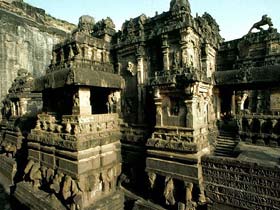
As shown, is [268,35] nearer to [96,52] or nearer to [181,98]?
[181,98]

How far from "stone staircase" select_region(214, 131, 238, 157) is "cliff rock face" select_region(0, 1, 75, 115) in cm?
1828

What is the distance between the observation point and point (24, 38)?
2116 centimetres

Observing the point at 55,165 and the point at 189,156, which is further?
the point at 55,165

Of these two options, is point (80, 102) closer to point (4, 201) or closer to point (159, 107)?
point (159, 107)

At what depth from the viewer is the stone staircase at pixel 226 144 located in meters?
8.77

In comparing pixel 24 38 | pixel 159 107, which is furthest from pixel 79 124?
pixel 24 38

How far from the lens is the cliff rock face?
62.9 feet

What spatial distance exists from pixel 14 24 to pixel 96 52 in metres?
14.2

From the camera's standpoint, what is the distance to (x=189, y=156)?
7.23 meters

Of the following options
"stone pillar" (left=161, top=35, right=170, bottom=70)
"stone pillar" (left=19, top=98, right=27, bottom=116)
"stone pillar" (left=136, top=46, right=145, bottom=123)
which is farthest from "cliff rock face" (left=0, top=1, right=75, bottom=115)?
"stone pillar" (left=161, top=35, right=170, bottom=70)

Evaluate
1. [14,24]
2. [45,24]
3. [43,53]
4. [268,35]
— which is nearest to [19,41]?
[14,24]

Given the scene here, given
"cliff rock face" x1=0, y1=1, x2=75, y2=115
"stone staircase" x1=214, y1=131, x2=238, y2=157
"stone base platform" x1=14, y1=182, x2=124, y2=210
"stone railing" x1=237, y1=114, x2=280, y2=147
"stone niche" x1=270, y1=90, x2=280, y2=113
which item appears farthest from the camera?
"cliff rock face" x1=0, y1=1, x2=75, y2=115

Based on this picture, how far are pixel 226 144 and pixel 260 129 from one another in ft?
5.73

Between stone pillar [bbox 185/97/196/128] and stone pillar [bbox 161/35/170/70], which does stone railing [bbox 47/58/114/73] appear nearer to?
stone pillar [bbox 161/35/170/70]
